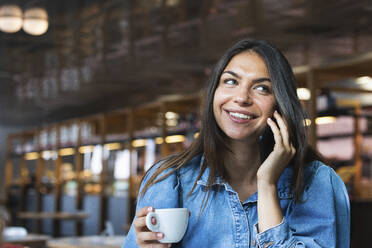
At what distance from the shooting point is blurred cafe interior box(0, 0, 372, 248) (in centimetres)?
634

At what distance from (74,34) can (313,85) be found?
14.7 feet

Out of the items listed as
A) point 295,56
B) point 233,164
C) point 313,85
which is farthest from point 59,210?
point 233,164

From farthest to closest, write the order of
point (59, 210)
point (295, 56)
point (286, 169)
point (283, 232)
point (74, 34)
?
point (59, 210), point (74, 34), point (295, 56), point (286, 169), point (283, 232)

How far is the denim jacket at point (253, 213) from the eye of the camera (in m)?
1.31

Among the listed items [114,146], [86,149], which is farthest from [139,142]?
[86,149]

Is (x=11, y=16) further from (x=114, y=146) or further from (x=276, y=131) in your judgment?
(x=276, y=131)

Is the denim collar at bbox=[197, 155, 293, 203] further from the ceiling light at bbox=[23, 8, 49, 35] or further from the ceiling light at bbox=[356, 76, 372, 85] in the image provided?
the ceiling light at bbox=[23, 8, 49, 35]

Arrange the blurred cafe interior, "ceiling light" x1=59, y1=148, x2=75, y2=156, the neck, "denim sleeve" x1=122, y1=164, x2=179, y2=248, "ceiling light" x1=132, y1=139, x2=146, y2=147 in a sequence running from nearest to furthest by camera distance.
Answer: "denim sleeve" x1=122, y1=164, x2=179, y2=248 < the neck < the blurred cafe interior < "ceiling light" x1=132, y1=139, x2=146, y2=147 < "ceiling light" x1=59, y1=148, x2=75, y2=156

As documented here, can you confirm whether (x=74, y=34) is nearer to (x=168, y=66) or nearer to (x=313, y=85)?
(x=168, y=66)

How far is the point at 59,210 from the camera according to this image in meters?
12.0

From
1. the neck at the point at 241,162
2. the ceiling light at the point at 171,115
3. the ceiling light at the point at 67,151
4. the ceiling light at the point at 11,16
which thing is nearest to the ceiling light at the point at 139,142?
the ceiling light at the point at 171,115

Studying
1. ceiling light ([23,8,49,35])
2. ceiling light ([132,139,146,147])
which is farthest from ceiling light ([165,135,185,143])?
ceiling light ([23,8,49,35])

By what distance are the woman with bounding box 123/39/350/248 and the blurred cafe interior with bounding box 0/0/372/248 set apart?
299cm

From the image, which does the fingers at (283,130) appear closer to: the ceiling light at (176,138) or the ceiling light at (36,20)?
the ceiling light at (176,138)
